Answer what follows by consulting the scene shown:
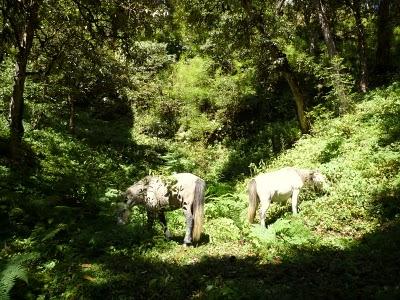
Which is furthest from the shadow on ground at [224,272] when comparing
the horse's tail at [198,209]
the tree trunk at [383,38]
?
the tree trunk at [383,38]

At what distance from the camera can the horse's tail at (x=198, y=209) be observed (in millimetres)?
9500

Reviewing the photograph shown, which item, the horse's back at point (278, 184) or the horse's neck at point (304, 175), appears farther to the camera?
the horse's neck at point (304, 175)

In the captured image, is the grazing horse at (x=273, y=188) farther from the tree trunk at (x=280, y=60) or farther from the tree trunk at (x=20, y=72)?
the tree trunk at (x=280, y=60)

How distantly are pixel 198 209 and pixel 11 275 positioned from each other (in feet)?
14.0

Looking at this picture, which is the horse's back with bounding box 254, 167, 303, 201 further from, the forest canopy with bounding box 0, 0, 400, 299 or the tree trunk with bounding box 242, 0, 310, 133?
the tree trunk with bounding box 242, 0, 310, 133

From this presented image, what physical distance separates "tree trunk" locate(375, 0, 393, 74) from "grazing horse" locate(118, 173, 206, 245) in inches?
625

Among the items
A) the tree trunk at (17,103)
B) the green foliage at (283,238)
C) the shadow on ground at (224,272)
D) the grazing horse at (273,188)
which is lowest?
the shadow on ground at (224,272)

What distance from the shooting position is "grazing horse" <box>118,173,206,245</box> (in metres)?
9.53

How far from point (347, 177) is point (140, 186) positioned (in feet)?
19.1

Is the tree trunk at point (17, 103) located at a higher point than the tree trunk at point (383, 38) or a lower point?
lower

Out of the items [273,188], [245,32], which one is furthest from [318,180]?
[245,32]

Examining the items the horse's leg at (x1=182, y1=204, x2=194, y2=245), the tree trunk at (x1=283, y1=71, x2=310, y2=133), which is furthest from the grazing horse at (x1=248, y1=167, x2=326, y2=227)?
the tree trunk at (x1=283, y1=71, x2=310, y2=133)

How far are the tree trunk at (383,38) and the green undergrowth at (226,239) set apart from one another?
22.7 feet

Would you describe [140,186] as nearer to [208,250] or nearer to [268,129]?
[208,250]
